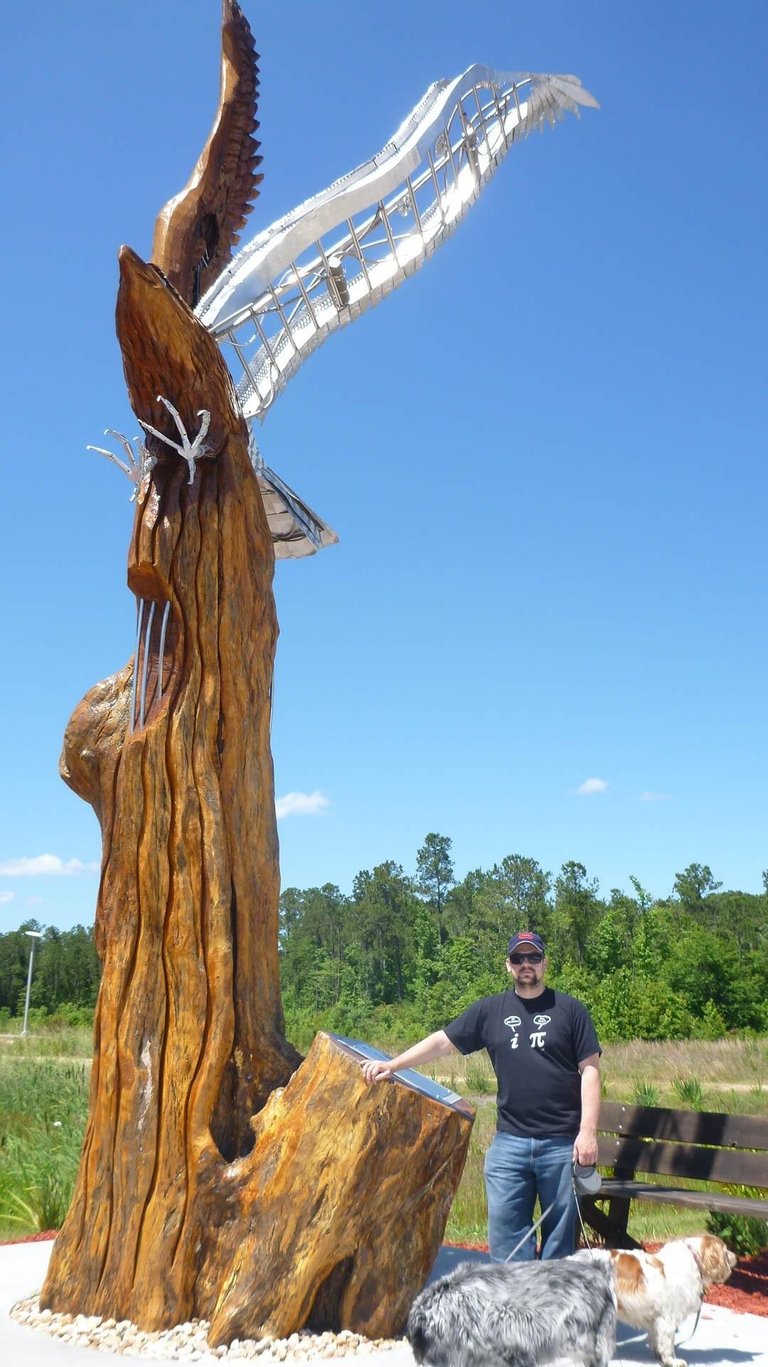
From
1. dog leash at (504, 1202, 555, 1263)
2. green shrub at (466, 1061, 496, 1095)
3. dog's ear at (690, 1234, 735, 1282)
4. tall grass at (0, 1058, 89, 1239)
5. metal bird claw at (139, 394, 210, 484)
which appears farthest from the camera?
green shrub at (466, 1061, 496, 1095)

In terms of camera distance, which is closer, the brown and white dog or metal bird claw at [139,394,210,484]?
the brown and white dog

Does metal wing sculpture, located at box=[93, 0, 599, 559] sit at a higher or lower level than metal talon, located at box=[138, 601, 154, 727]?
higher

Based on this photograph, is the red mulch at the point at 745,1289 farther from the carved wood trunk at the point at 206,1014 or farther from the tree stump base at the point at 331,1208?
the carved wood trunk at the point at 206,1014

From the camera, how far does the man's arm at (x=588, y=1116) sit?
367 centimetres

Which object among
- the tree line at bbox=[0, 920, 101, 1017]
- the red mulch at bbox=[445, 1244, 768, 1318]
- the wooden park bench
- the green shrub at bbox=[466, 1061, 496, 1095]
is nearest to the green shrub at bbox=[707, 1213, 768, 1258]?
the red mulch at bbox=[445, 1244, 768, 1318]

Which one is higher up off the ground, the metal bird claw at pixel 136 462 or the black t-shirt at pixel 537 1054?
the metal bird claw at pixel 136 462

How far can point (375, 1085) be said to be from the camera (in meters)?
4.22

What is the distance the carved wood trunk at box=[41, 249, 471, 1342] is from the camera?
166 inches

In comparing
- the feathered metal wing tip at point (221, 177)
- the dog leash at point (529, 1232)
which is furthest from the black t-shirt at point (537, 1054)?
the feathered metal wing tip at point (221, 177)

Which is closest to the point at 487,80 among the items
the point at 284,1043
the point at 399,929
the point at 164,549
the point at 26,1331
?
the point at 164,549

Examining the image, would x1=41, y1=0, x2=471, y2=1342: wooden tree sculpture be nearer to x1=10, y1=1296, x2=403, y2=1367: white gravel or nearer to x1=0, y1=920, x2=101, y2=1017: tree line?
x1=10, y1=1296, x2=403, y2=1367: white gravel

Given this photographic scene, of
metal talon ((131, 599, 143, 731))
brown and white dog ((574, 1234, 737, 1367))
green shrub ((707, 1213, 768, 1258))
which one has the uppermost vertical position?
metal talon ((131, 599, 143, 731))

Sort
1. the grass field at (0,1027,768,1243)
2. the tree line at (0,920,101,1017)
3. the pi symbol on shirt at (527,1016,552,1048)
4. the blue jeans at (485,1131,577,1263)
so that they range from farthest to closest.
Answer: the tree line at (0,920,101,1017) < the grass field at (0,1027,768,1243) < the pi symbol on shirt at (527,1016,552,1048) < the blue jeans at (485,1131,577,1263)

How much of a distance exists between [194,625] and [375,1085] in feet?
7.64
